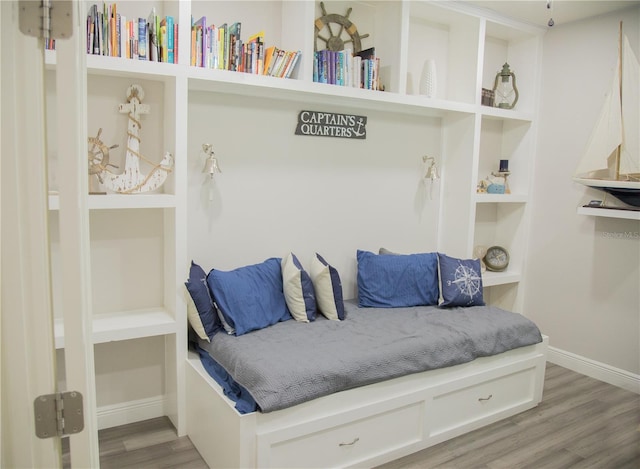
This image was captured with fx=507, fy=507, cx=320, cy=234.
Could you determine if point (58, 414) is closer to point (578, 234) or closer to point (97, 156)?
point (97, 156)

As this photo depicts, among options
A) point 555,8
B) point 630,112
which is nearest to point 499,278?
point 630,112

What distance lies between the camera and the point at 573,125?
381cm

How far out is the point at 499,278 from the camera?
13.1 feet

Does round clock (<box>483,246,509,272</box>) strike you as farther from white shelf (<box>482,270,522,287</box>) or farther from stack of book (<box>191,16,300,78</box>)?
stack of book (<box>191,16,300,78</box>)

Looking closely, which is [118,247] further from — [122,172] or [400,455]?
[400,455]

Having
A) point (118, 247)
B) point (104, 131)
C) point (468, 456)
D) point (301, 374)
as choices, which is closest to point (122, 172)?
point (104, 131)

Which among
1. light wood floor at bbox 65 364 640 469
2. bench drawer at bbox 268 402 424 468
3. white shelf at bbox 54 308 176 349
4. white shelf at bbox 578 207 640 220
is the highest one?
white shelf at bbox 578 207 640 220

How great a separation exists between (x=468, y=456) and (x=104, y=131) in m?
2.56

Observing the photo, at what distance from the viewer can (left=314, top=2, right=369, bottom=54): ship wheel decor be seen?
327 cm

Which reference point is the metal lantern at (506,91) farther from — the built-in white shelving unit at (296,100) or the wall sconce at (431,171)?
the wall sconce at (431,171)

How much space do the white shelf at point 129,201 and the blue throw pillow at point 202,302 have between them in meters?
0.41

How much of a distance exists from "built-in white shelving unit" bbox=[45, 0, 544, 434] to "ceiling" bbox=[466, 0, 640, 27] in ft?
0.32


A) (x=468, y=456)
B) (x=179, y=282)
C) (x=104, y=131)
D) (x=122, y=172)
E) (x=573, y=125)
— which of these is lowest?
(x=468, y=456)

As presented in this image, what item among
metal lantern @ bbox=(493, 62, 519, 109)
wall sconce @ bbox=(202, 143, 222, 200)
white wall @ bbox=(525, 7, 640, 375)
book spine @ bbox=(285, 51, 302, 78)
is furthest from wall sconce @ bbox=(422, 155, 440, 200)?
wall sconce @ bbox=(202, 143, 222, 200)
